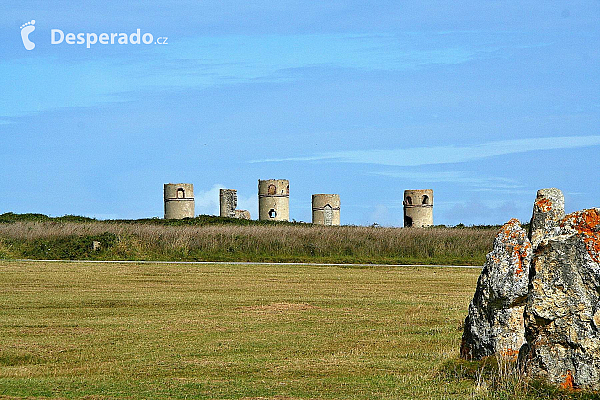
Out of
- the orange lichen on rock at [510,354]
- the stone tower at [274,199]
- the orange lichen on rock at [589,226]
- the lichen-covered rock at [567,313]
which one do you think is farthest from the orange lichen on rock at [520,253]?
the stone tower at [274,199]

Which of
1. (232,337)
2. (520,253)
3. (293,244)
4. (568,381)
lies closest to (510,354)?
(568,381)

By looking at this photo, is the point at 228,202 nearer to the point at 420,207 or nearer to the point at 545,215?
the point at 420,207

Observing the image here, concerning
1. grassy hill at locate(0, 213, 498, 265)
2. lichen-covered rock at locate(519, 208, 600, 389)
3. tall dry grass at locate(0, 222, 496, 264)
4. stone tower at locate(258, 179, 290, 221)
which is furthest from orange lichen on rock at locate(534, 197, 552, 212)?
stone tower at locate(258, 179, 290, 221)

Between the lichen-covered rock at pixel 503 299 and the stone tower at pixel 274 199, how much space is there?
171 ft

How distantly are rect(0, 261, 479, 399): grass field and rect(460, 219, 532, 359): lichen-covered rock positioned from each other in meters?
0.60

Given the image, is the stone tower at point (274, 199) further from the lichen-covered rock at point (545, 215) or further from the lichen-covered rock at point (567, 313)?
the lichen-covered rock at point (567, 313)

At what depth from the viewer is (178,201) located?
60.8 metres

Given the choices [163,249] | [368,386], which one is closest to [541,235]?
[368,386]

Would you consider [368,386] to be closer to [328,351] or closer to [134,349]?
[328,351]

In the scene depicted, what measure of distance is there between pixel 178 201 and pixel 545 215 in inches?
2071

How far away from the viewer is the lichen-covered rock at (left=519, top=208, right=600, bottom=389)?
7.53m

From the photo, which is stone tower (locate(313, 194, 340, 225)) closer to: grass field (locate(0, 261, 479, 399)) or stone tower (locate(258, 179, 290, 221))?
stone tower (locate(258, 179, 290, 221))

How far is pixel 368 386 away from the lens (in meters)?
8.48

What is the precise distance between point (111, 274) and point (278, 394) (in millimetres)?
16250
